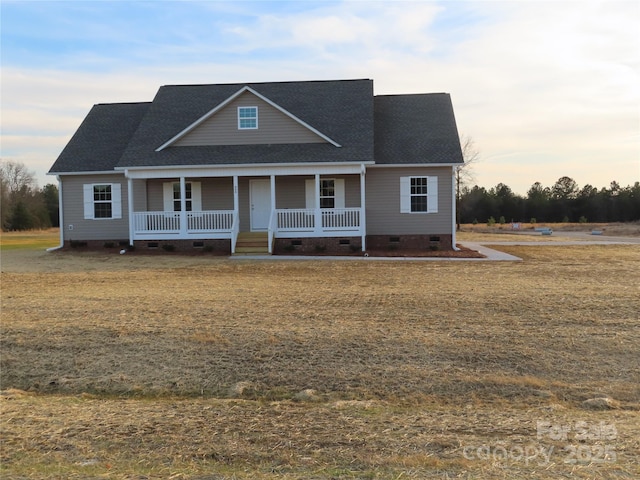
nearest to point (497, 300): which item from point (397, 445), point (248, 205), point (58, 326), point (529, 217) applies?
point (397, 445)

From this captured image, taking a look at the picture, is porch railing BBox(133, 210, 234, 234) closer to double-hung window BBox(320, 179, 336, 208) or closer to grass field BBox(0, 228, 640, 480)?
double-hung window BBox(320, 179, 336, 208)

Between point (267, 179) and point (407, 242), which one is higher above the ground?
point (267, 179)

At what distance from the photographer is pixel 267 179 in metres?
22.9

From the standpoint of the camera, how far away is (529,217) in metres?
65.6

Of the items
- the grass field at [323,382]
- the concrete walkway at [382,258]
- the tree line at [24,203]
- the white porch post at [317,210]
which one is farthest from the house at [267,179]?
the tree line at [24,203]

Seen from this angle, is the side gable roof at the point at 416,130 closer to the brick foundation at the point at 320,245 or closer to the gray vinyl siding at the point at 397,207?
the gray vinyl siding at the point at 397,207

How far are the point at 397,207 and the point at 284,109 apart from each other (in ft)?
20.0

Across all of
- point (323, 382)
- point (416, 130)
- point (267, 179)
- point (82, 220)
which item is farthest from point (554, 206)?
point (323, 382)

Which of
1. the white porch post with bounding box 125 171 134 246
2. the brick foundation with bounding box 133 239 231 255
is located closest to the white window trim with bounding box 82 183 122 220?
the white porch post with bounding box 125 171 134 246

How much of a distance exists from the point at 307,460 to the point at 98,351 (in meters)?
4.18

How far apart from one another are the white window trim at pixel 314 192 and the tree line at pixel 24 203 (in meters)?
39.0

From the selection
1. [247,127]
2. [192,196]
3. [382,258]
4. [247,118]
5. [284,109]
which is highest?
[284,109]

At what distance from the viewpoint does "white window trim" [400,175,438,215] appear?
2225 centimetres

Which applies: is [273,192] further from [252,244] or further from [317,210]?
[252,244]
